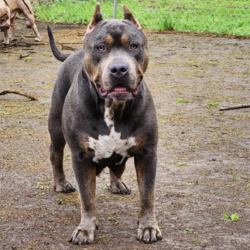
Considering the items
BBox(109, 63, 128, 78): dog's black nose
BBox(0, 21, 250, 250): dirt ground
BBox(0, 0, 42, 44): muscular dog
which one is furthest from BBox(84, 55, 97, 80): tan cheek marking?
BBox(0, 0, 42, 44): muscular dog

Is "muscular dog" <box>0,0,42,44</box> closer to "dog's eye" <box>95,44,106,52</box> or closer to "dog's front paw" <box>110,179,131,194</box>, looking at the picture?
"dog's front paw" <box>110,179,131,194</box>

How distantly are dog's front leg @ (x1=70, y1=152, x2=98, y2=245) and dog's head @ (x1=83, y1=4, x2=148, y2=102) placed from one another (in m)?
0.58

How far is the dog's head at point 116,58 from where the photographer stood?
12.6ft

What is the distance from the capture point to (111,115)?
4.16 meters

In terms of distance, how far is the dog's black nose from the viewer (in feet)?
12.4

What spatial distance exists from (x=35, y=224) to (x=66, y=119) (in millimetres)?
872

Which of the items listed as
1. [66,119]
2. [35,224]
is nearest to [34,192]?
[35,224]

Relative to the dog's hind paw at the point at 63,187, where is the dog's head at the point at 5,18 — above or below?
below

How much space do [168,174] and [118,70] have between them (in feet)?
6.85

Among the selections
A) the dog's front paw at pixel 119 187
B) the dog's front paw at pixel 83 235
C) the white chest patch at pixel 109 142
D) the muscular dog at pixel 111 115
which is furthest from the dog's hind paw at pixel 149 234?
the dog's front paw at pixel 119 187

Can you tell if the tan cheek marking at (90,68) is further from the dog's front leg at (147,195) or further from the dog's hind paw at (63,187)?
the dog's hind paw at (63,187)

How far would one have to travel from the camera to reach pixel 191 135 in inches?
273

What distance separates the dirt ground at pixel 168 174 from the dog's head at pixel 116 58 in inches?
44.0

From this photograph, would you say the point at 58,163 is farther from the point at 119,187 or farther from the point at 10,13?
the point at 10,13
